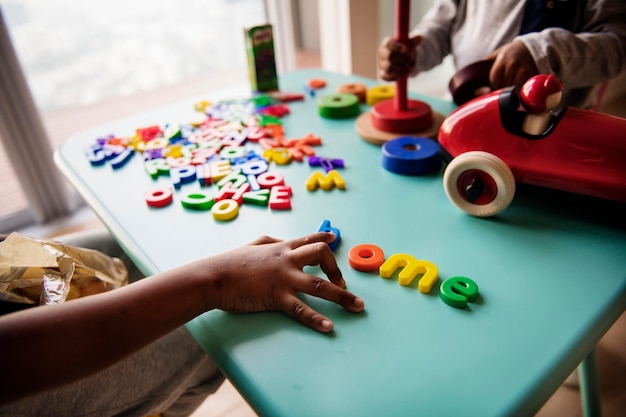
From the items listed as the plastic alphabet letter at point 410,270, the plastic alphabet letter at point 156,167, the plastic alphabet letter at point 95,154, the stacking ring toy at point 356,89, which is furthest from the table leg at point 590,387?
the plastic alphabet letter at point 95,154

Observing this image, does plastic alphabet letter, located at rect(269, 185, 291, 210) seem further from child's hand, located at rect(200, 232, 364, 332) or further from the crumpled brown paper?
the crumpled brown paper

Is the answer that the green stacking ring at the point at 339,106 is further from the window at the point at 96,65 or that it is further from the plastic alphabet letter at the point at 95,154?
the window at the point at 96,65

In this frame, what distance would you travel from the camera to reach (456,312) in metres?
0.37

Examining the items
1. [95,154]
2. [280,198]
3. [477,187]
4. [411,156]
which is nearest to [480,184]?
[477,187]

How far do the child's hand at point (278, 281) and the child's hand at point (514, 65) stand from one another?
38 centimetres

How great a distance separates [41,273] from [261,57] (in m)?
0.56

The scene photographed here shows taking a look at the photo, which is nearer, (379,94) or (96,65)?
(379,94)

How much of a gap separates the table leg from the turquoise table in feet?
1.12

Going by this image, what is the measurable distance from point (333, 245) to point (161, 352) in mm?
257

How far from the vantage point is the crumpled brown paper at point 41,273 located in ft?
1.45

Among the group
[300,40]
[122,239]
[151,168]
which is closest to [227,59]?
[300,40]

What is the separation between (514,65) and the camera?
2.02 ft

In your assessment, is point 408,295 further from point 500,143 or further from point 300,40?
point 300,40

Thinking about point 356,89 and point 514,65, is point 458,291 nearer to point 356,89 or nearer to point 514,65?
point 514,65
